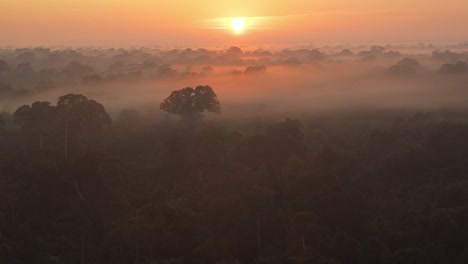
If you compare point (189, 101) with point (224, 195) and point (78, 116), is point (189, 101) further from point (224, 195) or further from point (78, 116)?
point (224, 195)

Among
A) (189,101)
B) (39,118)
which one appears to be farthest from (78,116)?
(189,101)

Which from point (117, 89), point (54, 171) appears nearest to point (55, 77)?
point (117, 89)

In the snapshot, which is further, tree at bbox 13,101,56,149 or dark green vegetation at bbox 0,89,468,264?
tree at bbox 13,101,56,149

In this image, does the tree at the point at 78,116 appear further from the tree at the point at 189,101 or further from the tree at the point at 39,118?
the tree at the point at 189,101

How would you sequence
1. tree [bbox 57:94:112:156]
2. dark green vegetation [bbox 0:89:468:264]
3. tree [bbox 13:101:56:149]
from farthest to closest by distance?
tree [bbox 13:101:56:149], tree [bbox 57:94:112:156], dark green vegetation [bbox 0:89:468:264]

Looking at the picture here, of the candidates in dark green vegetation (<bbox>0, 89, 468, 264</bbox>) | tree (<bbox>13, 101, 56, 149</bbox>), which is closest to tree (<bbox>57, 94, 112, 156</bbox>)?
dark green vegetation (<bbox>0, 89, 468, 264</bbox>)

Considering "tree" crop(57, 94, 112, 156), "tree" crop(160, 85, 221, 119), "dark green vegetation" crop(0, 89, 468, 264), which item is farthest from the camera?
"tree" crop(160, 85, 221, 119)

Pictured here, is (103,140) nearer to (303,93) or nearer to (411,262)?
(411,262)

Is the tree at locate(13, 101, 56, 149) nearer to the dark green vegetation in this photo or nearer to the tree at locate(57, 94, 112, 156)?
the dark green vegetation
